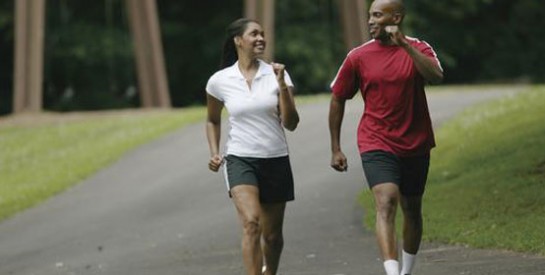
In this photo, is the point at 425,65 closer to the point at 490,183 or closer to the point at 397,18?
the point at 397,18

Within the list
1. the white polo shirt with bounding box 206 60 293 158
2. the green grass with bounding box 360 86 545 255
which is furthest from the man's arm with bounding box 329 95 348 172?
the green grass with bounding box 360 86 545 255

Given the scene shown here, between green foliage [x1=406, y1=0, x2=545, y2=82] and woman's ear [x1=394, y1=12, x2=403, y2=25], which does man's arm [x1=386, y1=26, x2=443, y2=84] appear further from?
green foliage [x1=406, y1=0, x2=545, y2=82]

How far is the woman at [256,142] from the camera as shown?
9305 mm

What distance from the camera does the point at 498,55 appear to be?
53094 mm

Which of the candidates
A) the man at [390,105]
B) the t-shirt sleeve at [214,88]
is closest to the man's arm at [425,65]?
the man at [390,105]

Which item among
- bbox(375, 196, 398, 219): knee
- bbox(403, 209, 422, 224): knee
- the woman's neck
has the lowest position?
bbox(403, 209, 422, 224): knee

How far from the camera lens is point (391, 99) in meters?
9.15

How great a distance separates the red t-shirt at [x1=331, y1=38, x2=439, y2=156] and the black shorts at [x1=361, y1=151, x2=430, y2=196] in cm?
5

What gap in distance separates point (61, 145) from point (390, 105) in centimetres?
1857

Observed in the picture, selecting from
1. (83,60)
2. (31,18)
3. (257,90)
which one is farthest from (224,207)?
(83,60)

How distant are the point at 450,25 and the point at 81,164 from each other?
3209cm

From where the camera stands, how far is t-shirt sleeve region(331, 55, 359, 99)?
9328 millimetres

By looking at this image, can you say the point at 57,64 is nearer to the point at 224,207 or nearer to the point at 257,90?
the point at 224,207

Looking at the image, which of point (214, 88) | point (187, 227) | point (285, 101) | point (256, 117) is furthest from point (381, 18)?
point (187, 227)
